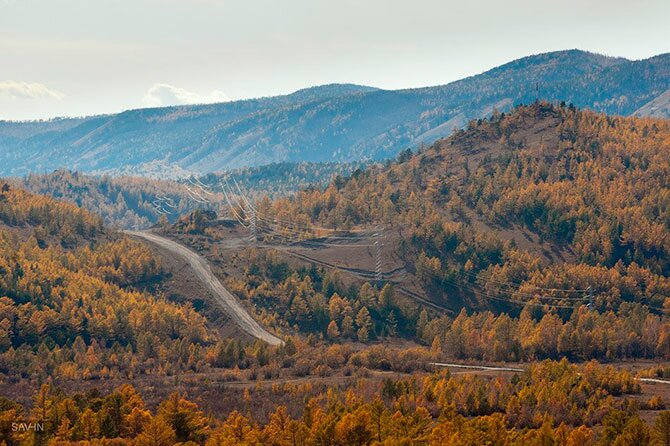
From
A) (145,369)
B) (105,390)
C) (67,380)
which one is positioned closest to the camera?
(105,390)

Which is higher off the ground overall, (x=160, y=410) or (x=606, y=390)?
(x=160, y=410)

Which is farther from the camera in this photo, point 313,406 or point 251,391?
point 251,391

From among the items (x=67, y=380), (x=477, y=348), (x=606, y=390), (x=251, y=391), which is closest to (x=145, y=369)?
(x=67, y=380)

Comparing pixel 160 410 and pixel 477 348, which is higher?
pixel 160 410

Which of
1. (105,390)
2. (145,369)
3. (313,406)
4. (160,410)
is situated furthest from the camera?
(145,369)

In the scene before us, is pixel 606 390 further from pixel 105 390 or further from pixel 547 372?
pixel 105 390

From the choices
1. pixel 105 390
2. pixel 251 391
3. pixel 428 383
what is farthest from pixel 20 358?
pixel 428 383

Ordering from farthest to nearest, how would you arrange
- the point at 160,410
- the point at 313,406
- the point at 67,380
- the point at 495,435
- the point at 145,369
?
the point at 145,369 → the point at 67,380 → the point at 313,406 → the point at 160,410 → the point at 495,435

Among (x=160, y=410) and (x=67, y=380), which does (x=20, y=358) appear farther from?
(x=160, y=410)

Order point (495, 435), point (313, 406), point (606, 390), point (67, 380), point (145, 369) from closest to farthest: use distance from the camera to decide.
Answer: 1. point (495, 435)
2. point (313, 406)
3. point (606, 390)
4. point (67, 380)
5. point (145, 369)
